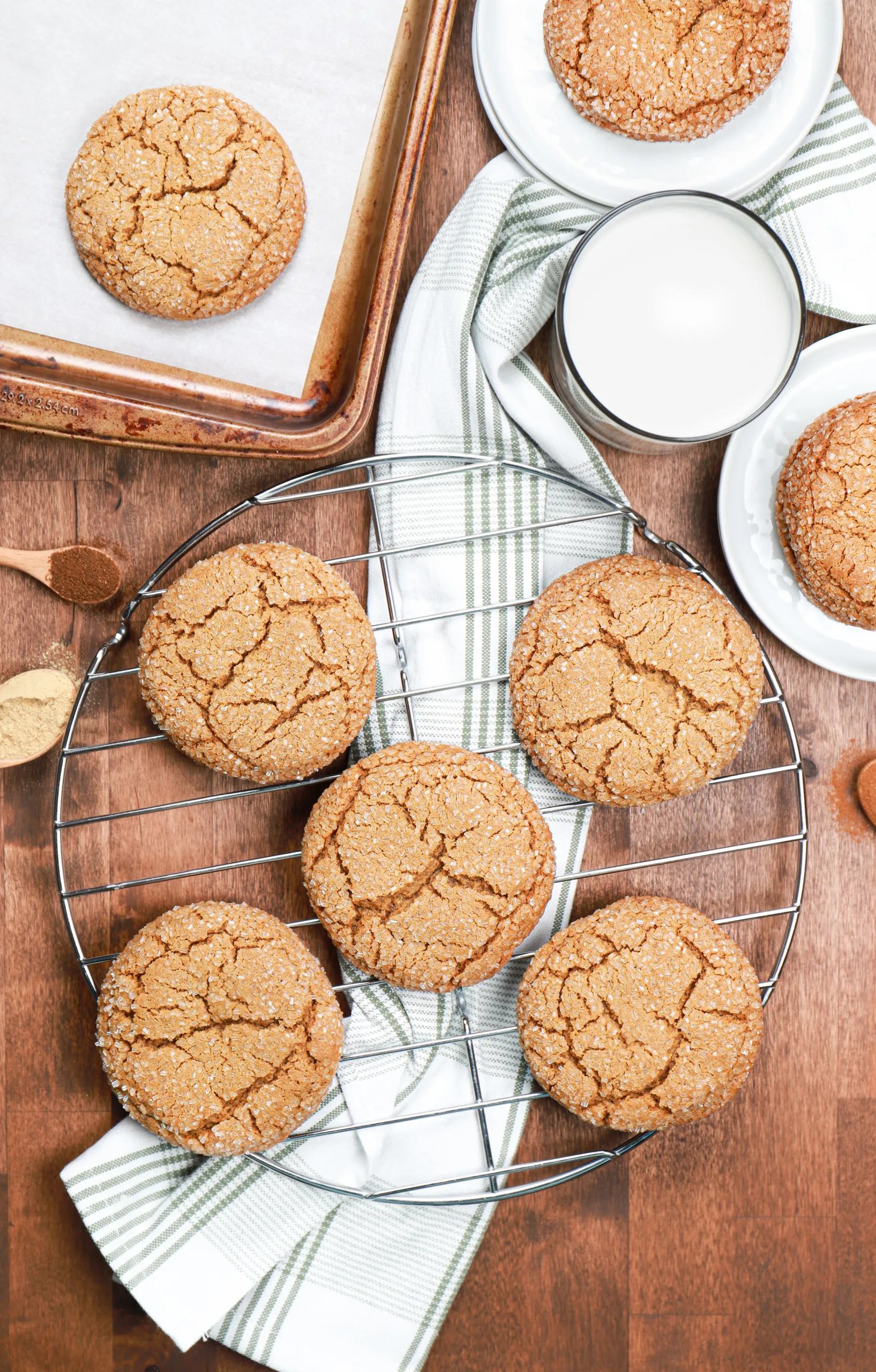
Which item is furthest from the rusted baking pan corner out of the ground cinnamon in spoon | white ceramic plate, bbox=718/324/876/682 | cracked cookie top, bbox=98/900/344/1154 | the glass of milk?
cracked cookie top, bbox=98/900/344/1154

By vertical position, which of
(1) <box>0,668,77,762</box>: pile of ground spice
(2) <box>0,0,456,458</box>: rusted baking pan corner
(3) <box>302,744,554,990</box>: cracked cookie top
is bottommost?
(3) <box>302,744,554,990</box>: cracked cookie top

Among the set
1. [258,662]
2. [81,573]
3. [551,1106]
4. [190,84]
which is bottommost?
[551,1106]

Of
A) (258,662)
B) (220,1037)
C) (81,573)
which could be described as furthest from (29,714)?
(220,1037)

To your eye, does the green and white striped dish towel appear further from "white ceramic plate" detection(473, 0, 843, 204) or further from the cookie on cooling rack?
the cookie on cooling rack

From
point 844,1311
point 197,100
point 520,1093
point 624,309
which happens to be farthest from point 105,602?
point 844,1311

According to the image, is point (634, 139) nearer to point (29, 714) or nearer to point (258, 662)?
point (258, 662)

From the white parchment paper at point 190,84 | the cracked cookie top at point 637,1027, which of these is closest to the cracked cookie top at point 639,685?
the cracked cookie top at point 637,1027

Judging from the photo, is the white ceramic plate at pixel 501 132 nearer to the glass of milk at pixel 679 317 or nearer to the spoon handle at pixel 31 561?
the glass of milk at pixel 679 317
